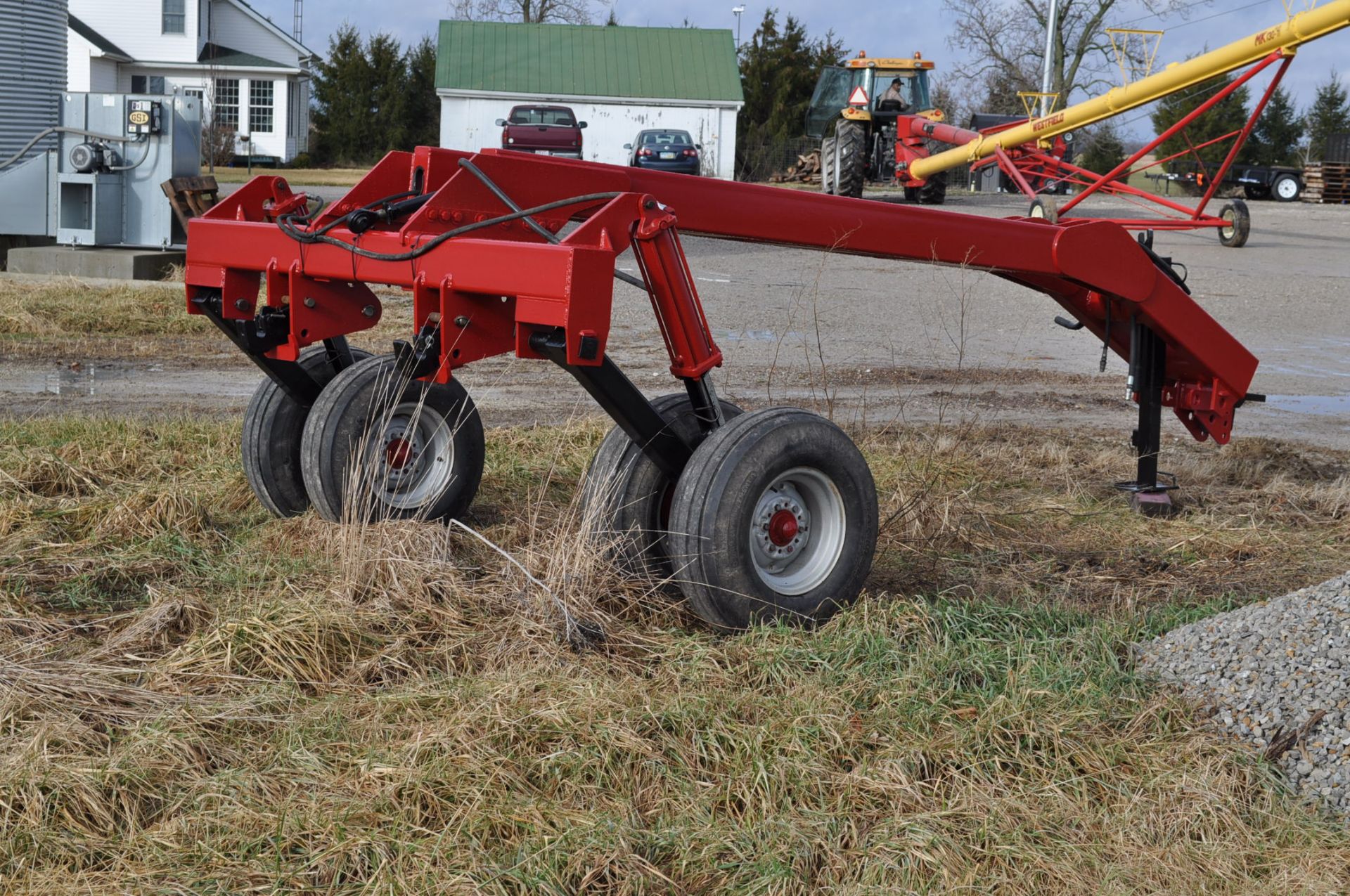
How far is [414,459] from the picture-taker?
221 inches

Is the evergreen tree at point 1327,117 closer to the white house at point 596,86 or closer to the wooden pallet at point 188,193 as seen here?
the white house at point 596,86

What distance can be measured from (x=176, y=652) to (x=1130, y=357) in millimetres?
4454

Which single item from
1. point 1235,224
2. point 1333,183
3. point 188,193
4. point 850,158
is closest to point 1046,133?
point 1235,224

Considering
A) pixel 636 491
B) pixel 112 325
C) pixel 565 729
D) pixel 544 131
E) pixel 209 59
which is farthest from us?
pixel 209 59

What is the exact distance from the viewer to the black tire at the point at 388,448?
5172 mm

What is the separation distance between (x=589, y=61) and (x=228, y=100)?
1404 cm

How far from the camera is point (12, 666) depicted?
382 centimetres

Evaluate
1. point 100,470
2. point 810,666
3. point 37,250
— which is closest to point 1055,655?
point 810,666

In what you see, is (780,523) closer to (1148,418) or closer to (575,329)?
(575,329)

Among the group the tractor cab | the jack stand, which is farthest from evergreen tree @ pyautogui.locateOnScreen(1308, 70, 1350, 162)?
the jack stand

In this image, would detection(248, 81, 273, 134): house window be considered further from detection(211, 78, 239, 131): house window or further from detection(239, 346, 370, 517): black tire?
detection(239, 346, 370, 517): black tire

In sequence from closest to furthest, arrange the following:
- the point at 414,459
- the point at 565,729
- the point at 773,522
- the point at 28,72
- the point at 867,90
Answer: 1. the point at 565,729
2. the point at 773,522
3. the point at 414,459
4. the point at 28,72
5. the point at 867,90

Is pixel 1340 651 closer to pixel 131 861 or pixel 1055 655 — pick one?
pixel 1055 655

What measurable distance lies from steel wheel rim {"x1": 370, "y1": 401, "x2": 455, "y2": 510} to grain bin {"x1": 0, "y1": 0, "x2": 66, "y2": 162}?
43.3 ft
